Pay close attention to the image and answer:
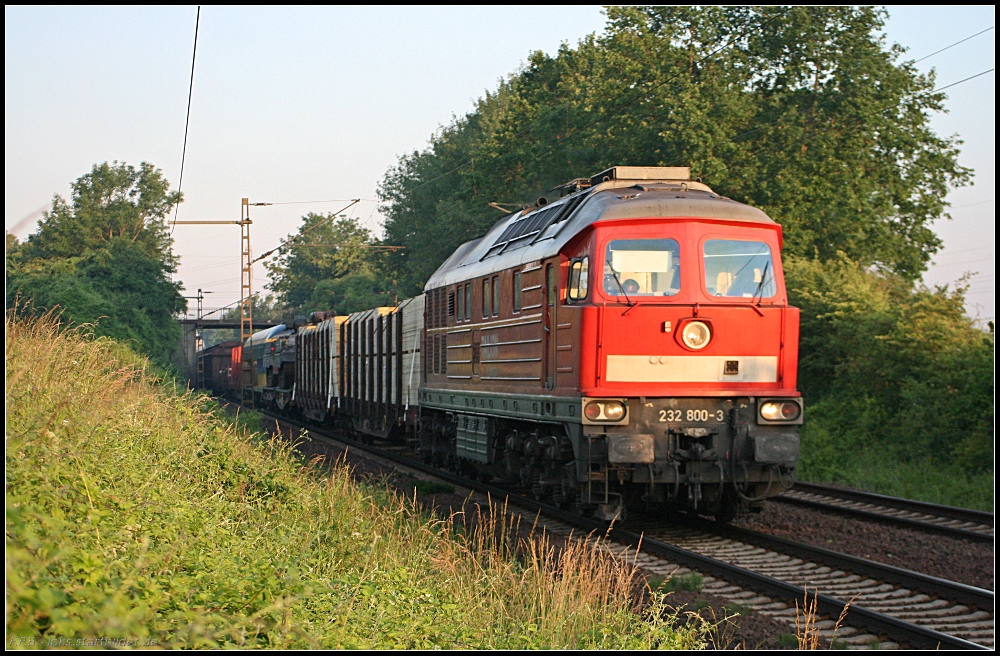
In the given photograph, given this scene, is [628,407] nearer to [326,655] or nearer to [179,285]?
[326,655]

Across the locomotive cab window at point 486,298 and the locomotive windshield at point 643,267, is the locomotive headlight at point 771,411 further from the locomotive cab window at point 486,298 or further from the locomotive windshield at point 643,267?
the locomotive cab window at point 486,298

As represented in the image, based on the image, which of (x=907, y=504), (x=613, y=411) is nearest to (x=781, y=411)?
(x=613, y=411)

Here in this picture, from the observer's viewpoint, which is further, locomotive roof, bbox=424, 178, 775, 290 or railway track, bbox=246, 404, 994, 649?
locomotive roof, bbox=424, 178, 775, 290

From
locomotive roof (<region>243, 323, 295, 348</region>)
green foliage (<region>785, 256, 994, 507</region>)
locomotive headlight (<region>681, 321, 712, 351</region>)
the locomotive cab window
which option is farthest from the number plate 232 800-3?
locomotive roof (<region>243, 323, 295, 348</region>)

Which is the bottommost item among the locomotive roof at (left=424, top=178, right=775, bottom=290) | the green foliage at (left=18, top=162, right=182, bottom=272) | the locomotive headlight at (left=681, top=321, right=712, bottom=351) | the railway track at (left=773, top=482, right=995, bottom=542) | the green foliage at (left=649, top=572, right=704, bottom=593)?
the green foliage at (left=649, top=572, right=704, bottom=593)

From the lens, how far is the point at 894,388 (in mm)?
19016

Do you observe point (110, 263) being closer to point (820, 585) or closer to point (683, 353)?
point (683, 353)

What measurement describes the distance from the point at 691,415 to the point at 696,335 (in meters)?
0.89

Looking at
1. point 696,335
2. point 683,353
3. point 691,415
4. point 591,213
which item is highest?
point 591,213

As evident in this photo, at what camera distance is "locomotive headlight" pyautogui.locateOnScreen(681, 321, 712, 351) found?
10.7m

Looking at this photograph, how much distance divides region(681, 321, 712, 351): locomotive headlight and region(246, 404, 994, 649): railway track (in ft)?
7.20

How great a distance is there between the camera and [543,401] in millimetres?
11547

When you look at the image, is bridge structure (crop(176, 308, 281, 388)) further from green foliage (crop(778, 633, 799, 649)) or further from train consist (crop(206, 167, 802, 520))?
green foliage (crop(778, 633, 799, 649))

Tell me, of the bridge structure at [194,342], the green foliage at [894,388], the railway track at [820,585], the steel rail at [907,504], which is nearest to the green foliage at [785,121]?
the green foliage at [894,388]
